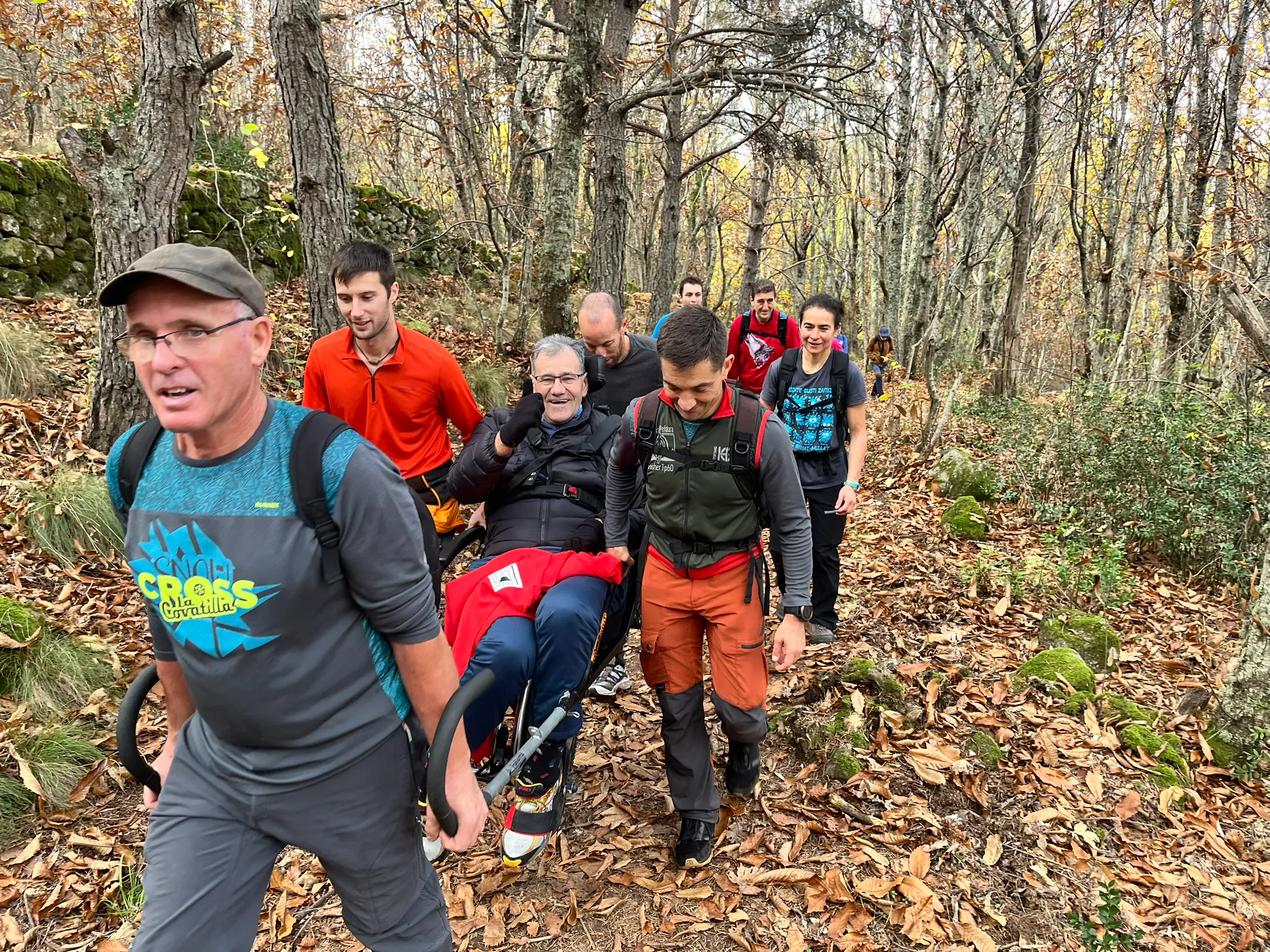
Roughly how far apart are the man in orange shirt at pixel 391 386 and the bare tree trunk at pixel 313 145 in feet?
6.85

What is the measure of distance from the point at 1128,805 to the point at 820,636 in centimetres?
199

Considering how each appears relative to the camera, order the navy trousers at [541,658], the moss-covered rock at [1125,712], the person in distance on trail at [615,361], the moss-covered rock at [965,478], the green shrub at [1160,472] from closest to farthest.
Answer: the navy trousers at [541,658] → the moss-covered rock at [1125,712] → the person in distance on trail at [615,361] → the green shrub at [1160,472] → the moss-covered rock at [965,478]

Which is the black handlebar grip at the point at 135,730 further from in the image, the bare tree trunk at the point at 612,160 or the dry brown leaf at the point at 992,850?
the bare tree trunk at the point at 612,160

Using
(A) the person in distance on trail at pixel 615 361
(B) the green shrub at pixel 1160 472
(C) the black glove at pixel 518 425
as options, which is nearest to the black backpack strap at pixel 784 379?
(A) the person in distance on trail at pixel 615 361

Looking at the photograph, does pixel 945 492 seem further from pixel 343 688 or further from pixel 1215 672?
pixel 343 688

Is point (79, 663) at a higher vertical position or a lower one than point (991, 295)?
lower

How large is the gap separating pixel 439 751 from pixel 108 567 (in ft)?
14.5

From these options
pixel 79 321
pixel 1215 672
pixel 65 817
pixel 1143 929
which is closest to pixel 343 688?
pixel 65 817

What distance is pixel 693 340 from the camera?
111 inches

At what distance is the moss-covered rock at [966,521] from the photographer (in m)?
7.14

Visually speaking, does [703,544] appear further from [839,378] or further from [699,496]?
[839,378]

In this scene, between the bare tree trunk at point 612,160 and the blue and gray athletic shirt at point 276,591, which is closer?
the blue and gray athletic shirt at point 276,591

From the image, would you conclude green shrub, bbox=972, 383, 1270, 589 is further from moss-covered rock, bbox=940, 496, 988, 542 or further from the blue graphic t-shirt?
the blue graphic t-shirt

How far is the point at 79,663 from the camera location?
13.0 ft
